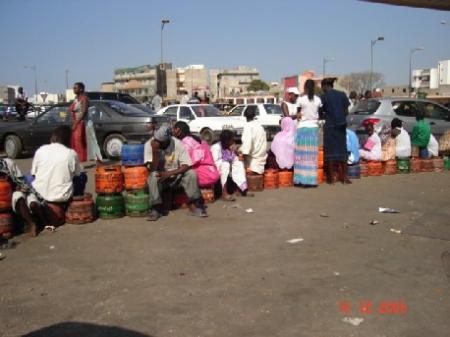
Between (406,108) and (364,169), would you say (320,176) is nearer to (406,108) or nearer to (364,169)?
(364,169)

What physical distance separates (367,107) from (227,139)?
260 inches

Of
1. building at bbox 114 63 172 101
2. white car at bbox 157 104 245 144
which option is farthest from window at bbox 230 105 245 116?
building at bbox 114 63 172 101

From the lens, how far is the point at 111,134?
1303 cm

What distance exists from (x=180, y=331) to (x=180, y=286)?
0.83m

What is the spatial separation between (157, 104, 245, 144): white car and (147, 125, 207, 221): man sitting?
10772mm

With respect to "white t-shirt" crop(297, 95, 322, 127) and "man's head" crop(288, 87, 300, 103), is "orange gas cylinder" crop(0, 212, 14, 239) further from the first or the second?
"man's head" crop(288, 87, 300, 103)

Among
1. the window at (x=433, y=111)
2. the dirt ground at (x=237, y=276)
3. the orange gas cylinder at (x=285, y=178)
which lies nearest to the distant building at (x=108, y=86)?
the window at (x=433, y=111)

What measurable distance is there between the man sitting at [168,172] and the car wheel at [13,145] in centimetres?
869

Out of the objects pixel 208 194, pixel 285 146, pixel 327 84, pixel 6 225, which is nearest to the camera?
pixel 6 225

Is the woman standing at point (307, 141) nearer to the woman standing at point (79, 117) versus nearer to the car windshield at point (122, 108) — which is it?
the woman standing at point (79, 117)

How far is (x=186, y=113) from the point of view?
18.5 m

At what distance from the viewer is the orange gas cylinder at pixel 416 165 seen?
10.9 m

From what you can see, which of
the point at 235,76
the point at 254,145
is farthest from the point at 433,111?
the point at 235,76
